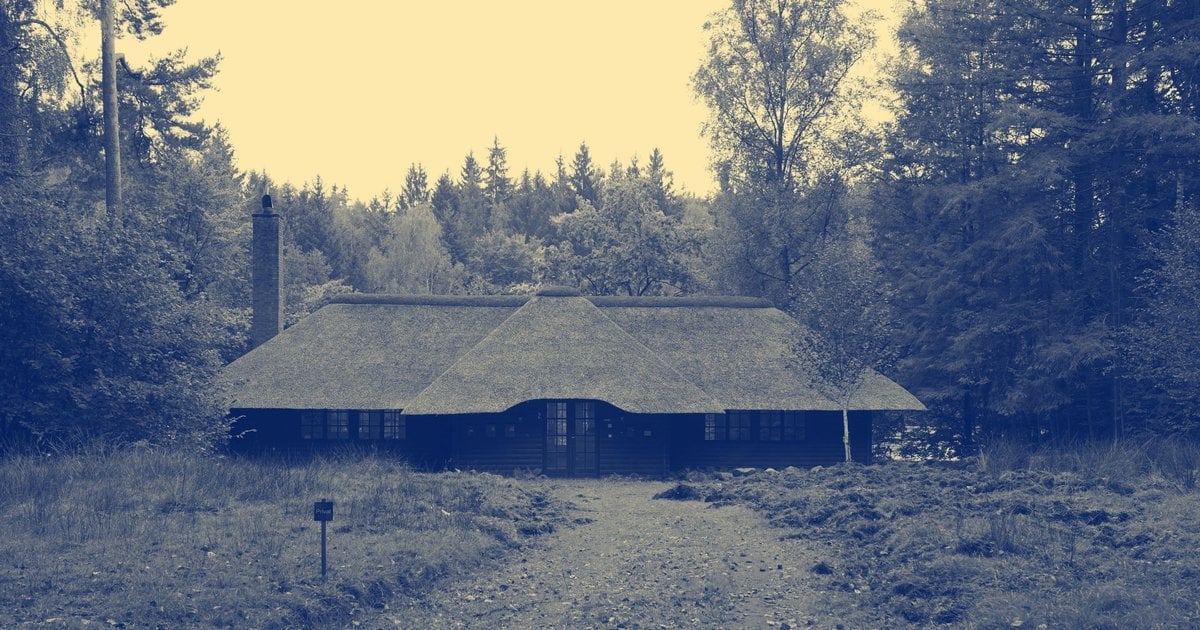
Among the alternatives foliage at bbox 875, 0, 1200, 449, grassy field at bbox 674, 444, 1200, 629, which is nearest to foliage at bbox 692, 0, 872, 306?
foliage at bbox 875, 0, 1200, 449

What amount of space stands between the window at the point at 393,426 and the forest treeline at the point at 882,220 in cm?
567

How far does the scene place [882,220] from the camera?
136ft

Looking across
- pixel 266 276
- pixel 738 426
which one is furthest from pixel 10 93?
pixel 738 426

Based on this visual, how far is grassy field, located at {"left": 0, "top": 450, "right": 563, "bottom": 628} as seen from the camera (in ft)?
47.4

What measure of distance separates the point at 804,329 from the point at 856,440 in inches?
143

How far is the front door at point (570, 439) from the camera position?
31.6 metres

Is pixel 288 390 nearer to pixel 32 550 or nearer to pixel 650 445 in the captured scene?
pixel 650 445

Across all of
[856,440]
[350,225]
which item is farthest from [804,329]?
[350,225]

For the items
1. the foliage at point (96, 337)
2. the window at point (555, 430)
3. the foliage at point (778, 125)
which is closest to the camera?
the foliage at point (96, 337)

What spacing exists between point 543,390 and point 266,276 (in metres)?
11.8

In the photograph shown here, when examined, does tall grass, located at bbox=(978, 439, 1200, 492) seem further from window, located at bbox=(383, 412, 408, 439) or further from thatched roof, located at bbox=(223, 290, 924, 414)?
window, located at bbox=(383, 412, 408, 439)

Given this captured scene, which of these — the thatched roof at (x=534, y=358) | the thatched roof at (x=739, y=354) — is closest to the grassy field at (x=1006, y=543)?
the thatched roof at (x=534, y=358)

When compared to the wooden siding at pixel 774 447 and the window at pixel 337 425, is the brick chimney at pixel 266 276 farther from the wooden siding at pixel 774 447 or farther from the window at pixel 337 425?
the wooden siding at pixel 774 447

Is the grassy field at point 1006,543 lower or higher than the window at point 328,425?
lower
